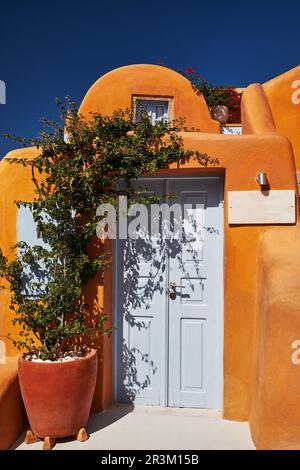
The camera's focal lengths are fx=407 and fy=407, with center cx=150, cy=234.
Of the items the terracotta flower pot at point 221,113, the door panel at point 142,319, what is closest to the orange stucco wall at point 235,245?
the door panel at point 142,319

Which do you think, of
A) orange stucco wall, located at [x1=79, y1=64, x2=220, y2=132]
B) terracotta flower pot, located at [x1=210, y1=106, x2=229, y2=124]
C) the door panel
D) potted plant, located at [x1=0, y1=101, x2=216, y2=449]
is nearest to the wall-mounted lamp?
potted plant, located at [x1=0, y1=101, x2=216, y2=449]

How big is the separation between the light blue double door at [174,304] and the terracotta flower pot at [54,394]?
94 centimetres

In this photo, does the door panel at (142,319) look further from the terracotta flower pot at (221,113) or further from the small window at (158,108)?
the terracotta flower pot at (221,113)

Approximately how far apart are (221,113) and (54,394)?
6045mm

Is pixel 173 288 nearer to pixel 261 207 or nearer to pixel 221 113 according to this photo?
pixel 261 207

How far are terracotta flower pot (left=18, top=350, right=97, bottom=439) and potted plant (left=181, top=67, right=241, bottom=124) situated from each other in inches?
225

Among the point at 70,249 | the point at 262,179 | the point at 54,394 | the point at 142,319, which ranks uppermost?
the point at 262,179

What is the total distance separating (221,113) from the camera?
7738mm

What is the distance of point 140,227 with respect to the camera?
4.46 m

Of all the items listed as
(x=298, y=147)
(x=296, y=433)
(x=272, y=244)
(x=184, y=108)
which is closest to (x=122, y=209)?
(x=272, y=244)

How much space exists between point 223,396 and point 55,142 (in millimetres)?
2975

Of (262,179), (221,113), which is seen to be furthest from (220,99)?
(262,179)

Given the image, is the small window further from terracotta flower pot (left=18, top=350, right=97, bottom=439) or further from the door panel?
terracotta flower pot (left=18, top=350, right=97, bottom=439)
